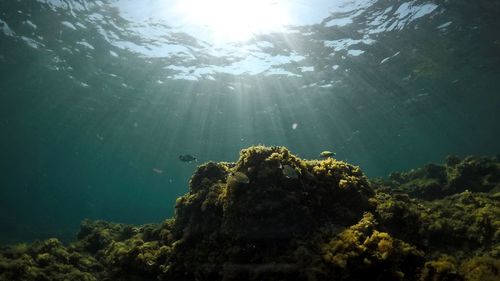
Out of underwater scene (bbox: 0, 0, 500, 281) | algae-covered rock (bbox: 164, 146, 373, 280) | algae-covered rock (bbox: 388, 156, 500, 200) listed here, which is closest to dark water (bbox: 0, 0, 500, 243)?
underwater scene (bbox: 0, 0, 500, 281)

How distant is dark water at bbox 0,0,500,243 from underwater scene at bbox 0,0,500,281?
159 millimetres

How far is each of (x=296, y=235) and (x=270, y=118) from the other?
34328 millimetres

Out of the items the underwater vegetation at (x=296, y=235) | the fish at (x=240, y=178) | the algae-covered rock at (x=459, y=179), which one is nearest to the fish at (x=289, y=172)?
the underwater vegetation at (x=296, y=235)

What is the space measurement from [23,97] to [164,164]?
43.7 m

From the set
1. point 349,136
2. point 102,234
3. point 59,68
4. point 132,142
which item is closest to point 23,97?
point 59,68

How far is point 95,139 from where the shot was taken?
6059 centimetres

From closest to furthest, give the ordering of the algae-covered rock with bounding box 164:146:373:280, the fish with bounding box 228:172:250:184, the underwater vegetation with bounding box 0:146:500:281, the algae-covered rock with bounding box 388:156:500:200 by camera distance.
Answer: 1. the underwater vegetation with bounding box 0:146:500:281
2. the algae-covered rock with bounding box 164:146:373:280
3. the fish with bounding box 228:172:250:184
4. the algae-covered rock with bounding box 388:156:500:200

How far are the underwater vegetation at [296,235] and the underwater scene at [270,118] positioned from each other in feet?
0.10

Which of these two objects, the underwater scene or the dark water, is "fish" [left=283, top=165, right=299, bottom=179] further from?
the dark water

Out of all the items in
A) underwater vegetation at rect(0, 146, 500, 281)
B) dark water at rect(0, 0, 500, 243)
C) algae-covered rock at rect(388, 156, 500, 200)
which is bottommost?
underwater vegetation at rect(0, 146, 500, 281)

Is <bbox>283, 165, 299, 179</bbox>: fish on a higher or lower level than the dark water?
lower

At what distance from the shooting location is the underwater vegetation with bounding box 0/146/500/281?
494 cm

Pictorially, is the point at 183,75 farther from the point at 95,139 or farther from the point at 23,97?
the point at 95,139

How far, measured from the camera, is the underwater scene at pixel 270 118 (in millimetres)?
5762
